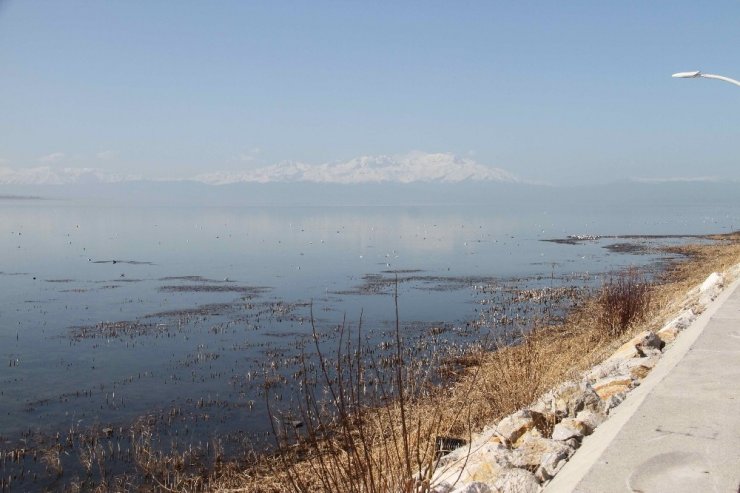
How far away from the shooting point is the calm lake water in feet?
43.7

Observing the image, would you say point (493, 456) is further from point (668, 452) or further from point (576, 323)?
point (576, 323)

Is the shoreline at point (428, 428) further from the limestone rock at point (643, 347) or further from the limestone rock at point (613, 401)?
the limestone rock at point (613, 401)

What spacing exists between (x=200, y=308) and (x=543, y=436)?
2004cm

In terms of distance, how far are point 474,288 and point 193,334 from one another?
44.2ft

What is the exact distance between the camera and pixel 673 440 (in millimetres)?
3658

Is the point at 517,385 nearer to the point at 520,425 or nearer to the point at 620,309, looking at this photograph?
the point at 520,425

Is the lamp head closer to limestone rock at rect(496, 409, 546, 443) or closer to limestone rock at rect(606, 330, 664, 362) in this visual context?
limestone rock at rect(606, 330, 664, 362)

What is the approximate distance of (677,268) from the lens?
3312cm

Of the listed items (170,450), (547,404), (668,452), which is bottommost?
(170,450)

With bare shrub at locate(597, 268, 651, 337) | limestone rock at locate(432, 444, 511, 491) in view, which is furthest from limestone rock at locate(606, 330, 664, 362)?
bare shrub at locate(597, 268, 651, 337)

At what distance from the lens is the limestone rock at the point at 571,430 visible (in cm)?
483

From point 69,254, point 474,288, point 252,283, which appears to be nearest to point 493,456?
point 474,288

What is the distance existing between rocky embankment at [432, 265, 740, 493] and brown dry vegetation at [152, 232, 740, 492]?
0.30m

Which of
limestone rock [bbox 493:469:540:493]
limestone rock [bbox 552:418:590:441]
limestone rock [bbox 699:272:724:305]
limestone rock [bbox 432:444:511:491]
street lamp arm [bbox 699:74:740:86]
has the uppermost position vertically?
street lamp arm [bbox 699:74:740:86]
